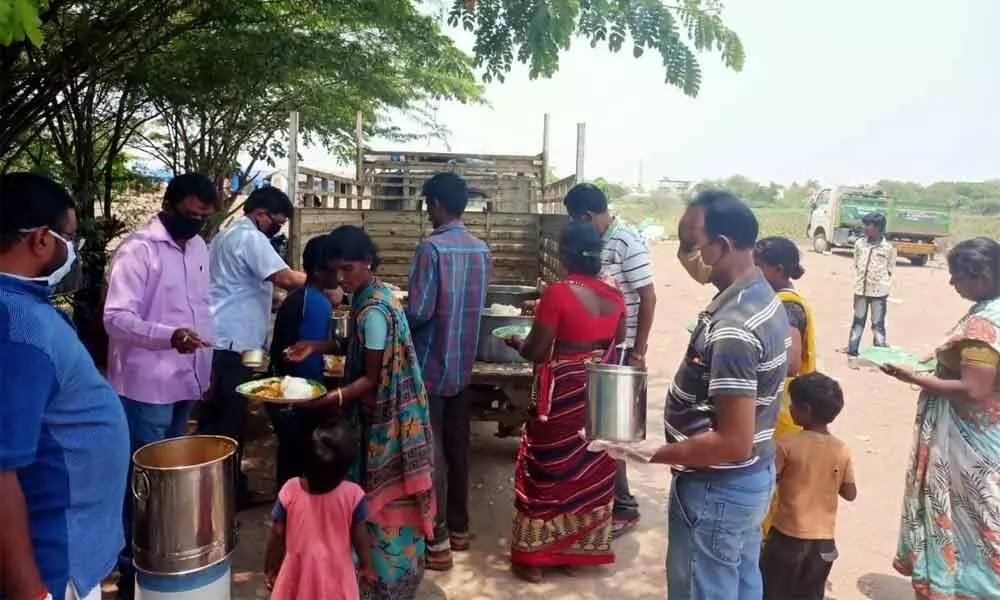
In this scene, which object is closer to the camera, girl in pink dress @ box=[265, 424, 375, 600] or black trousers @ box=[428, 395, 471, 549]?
girl in pink dress @ box=[265, 424, 375, 600]

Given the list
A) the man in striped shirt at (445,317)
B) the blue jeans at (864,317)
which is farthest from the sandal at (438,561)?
the blue jeans at (864,317)

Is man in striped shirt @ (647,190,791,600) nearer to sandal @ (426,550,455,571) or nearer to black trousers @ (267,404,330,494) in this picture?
sandal @ (426,550,455,571)

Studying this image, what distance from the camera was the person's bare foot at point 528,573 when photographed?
11.4ft

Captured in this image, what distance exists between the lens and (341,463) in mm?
2422

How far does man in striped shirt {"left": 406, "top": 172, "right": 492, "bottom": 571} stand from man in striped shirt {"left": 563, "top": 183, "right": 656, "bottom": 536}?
808 mm

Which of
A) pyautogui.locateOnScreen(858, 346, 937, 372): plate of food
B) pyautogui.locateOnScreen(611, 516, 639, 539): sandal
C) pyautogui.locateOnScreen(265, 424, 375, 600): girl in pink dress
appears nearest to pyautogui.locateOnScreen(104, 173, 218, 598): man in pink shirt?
pyautogui.locateOnScreen(265, 424, 375, 600): girl in pink dress

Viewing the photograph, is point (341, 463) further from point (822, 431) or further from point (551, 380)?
point (822, 431)

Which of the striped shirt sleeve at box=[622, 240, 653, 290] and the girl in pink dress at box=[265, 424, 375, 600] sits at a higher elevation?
the striped shirt sleeve at box=[622, 240, 653, 290]

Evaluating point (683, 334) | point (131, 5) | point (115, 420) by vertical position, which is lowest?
point (683, 334)

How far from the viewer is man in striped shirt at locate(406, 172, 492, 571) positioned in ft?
11.1

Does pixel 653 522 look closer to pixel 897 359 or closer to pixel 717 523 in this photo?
pixel 897 359

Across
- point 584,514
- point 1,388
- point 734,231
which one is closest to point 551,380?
point 584,514

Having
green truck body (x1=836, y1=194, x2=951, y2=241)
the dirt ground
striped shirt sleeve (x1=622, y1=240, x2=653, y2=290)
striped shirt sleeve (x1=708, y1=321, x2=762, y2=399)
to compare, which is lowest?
the dirt ground

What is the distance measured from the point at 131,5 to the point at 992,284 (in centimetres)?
621
